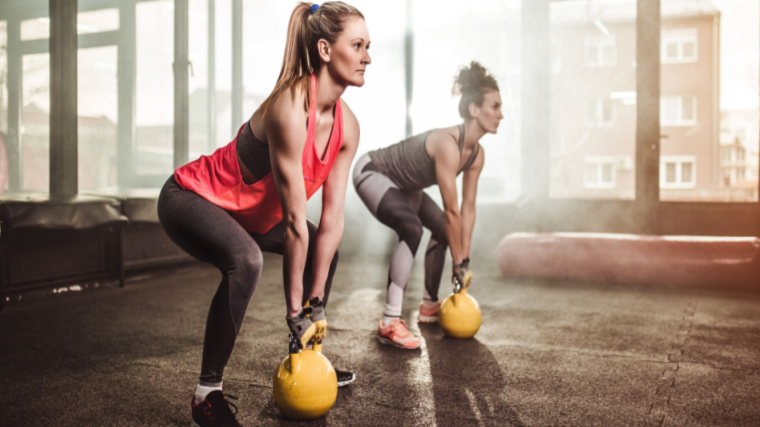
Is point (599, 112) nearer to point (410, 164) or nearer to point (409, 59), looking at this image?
point (409, 59)

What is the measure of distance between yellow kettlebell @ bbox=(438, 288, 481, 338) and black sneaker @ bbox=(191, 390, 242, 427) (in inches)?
47.8

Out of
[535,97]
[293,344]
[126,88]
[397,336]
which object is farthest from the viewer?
[535,97]

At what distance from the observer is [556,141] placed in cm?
544

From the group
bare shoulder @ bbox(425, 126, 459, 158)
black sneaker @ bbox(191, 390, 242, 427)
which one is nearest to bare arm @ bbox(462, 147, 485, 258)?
bare shoulder @ bbox(425, 126, 459, 158)

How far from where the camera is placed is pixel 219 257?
1532 mm

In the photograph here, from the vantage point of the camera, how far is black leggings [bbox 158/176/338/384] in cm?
151

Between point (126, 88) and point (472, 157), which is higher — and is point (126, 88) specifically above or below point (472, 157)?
above

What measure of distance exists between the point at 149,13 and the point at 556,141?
3994 millimetres

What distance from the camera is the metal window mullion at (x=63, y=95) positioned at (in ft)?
12.5

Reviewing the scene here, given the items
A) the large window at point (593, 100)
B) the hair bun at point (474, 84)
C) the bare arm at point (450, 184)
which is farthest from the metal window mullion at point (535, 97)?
the bare arm at point (450, 184)

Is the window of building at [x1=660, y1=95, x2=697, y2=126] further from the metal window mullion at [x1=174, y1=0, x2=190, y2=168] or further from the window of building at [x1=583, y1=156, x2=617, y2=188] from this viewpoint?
the metal window mullion at [x1=174, y1=0, x2=190, y2=168]

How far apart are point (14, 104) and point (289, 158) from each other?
10.8 feet

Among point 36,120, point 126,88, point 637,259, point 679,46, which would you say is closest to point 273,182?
point 36,120

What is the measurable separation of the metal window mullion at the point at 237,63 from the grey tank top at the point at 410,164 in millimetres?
3319
